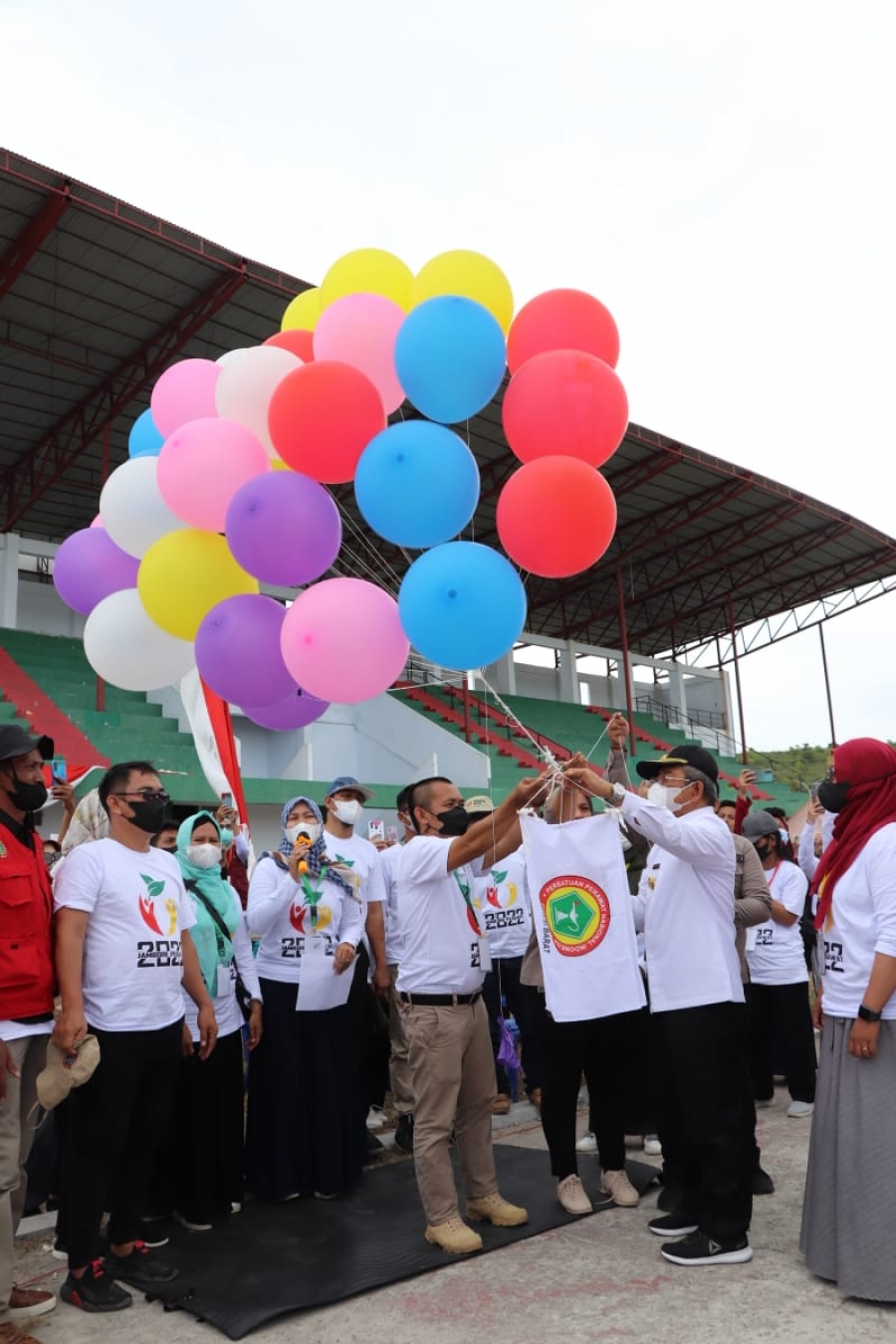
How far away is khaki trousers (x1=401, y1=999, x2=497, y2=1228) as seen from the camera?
375 centimetres

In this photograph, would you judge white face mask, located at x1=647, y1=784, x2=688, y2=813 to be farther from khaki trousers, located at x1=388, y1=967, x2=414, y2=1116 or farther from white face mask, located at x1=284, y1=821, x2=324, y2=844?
khaki trousers, located at x1=388, y1=967, x2=414, y2=1116

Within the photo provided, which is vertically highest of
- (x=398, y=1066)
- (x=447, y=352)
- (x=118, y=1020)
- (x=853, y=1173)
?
(x=447, y=352)

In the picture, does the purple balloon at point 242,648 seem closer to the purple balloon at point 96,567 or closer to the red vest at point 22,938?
the purple balloon at point 96,567

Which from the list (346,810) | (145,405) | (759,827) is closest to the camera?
(346,810)

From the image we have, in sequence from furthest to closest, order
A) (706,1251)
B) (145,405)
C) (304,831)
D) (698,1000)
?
1. (145,405)
2. (304,831)
3. (698,1000)
4. (706,1251)

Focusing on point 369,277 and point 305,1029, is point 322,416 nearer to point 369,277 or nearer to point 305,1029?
point 369,277

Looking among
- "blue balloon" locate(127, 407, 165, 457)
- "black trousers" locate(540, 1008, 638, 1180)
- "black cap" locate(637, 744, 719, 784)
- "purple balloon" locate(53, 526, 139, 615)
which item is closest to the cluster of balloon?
"purple balloon" locate(53, 526, 139, 615)

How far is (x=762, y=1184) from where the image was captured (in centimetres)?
428

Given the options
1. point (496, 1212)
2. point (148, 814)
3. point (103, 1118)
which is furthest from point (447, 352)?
point (496, 1212)

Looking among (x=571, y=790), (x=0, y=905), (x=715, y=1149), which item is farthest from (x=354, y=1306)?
Answer: (x=571, y=790)

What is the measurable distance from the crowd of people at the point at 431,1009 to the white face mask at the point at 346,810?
0.19 metres

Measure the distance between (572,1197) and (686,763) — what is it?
176cm

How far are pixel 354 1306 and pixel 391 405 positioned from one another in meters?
3.88

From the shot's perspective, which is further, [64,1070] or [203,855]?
[203,855]
